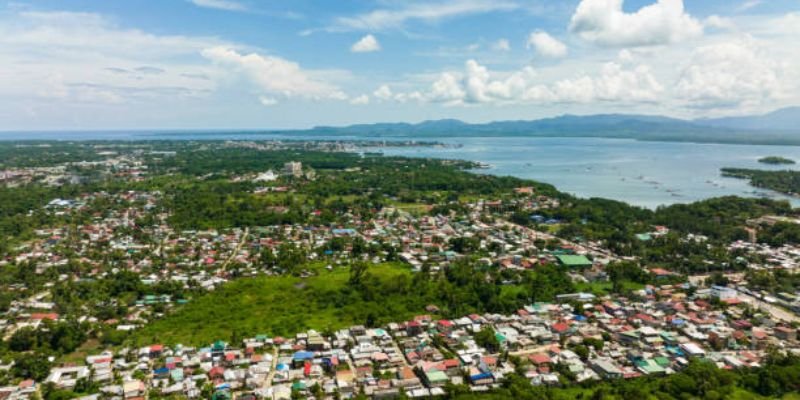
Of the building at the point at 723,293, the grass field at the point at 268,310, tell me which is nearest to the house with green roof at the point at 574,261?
the building at the point at 723,293

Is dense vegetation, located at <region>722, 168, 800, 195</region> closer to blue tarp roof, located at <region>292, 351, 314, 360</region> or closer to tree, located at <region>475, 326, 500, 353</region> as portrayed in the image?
tree, located at <region>475, 326, 500, 353</region>

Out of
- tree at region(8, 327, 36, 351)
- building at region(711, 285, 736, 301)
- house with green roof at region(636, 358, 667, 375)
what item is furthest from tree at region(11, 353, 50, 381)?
building at region(711, 285, 736, 301)

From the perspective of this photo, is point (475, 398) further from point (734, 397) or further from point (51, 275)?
point (51, 275)

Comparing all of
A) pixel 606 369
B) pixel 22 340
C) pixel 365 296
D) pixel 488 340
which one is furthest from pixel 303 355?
pixel 22 340

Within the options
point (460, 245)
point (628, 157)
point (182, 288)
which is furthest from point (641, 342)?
point (628, 157)

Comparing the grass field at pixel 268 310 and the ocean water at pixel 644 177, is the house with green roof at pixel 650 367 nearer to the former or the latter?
the grass field at pixel 268 310

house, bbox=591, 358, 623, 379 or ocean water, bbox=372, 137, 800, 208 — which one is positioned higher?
ocean water, bbox=372, 137, 800, 208
